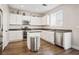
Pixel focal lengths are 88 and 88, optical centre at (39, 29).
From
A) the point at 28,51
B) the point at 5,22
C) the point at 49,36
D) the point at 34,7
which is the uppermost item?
the point at 34,7

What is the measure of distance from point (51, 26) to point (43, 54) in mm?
Answer: 599

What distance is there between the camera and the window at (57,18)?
1.79 meters

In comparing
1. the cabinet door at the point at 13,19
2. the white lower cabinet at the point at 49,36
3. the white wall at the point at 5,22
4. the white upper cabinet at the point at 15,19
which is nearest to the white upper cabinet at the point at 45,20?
the white lower cabinet at the point at 49,36

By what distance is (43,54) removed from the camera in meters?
1.71

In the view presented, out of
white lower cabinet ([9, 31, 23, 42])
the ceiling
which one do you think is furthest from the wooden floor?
the ceiling

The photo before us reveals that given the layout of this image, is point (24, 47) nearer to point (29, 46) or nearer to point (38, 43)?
point (29, 46)

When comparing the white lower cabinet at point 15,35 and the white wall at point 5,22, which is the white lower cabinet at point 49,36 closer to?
the white lower cabinet at point 15,35

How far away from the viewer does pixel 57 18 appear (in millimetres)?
1826

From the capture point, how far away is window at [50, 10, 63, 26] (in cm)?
179

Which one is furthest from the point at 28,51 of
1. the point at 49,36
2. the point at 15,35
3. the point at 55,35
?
the point at 55,35

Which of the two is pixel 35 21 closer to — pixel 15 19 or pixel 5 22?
pixel 15 19

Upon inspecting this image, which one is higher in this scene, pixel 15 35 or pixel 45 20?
pixel 45 20

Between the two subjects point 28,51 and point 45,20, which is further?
point 45,20
